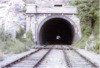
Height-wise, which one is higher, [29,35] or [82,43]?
[29,35]

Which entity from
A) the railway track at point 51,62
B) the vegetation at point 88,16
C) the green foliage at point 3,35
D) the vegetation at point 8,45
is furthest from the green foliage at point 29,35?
the railway track at point 51,62

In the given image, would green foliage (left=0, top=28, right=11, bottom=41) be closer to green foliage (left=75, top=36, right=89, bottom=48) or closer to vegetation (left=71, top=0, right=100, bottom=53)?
green foliage (left=75, top=36, right=89, bottom=48)

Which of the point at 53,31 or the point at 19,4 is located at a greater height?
the point at 19,4

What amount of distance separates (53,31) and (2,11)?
1516cm

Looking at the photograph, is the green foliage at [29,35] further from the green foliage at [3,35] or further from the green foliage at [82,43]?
the green foliage at [3,35]

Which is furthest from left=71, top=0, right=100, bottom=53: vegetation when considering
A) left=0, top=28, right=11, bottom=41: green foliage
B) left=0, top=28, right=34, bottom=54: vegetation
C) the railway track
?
the railway track

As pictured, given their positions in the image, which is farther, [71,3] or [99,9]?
[71,3]

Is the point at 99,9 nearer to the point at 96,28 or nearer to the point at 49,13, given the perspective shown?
the point at 96,28

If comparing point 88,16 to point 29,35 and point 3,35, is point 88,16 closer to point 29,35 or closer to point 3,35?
point 29,35

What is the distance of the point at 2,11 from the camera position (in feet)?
119

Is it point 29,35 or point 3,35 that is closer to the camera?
point 3,35

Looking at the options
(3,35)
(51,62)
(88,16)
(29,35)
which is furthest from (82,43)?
(51,62)

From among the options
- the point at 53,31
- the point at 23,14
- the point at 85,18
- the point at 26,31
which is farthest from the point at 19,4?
the point at 53,31

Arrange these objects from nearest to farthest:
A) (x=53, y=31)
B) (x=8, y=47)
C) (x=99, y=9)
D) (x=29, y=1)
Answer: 1. (x=8, y=47)
2. (x=99, y=9)
3. (x=29, y=1)
4. (x=53, y=31)
